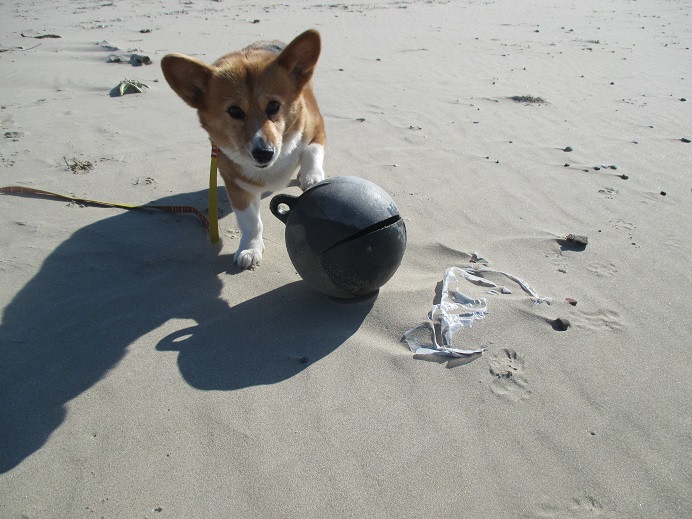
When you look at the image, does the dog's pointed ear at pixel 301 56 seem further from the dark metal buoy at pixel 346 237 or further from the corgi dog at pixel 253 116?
the dark metal buoy at pixel 346 237

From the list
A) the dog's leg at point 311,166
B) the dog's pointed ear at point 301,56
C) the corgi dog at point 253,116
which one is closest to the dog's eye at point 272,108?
the corgi dog at point 253,116

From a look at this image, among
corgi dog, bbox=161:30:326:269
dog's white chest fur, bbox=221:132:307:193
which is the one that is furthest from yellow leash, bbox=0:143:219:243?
dog's white chest fur, bbox=221:132:307:193

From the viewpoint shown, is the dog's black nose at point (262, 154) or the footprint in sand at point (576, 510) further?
the dog's black nose at point (262, 154)

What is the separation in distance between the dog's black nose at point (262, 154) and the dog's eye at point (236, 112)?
370mm

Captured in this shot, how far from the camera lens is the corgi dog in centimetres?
324

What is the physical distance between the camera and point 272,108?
132 inches

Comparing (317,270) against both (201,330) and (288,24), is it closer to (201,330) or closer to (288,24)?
(201,330)

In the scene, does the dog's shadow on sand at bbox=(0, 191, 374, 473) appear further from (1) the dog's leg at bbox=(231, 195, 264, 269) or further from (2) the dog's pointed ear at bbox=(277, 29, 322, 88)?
(2) the dog's pointed ear at bbox=(277, 29, 322, 88)

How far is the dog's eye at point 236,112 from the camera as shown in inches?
129

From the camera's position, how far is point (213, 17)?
41.3ft

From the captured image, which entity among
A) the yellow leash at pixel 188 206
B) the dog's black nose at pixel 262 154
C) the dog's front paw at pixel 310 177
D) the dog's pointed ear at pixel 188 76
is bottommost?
the yellow leash at pixel 188 206

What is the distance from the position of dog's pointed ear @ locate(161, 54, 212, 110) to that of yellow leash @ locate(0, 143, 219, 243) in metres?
0.36

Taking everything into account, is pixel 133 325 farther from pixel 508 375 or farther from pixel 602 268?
pixel 602 268

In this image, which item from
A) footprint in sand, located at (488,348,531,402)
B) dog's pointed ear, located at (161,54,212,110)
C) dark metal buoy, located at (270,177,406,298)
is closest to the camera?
footprint in sand, located at (488,348,531,402)
